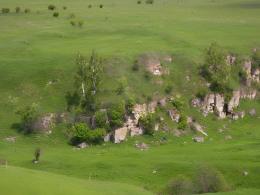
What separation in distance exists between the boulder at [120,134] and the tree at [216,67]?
17.5 meters

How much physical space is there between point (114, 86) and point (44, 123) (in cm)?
1080

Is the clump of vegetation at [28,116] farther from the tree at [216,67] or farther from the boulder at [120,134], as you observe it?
the tree at [216,67]

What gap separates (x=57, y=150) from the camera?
72.6m

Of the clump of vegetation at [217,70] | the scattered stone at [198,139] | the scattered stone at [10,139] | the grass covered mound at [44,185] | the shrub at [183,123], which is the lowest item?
the scattered stone at [198,139]

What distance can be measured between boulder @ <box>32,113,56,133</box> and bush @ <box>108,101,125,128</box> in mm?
7310

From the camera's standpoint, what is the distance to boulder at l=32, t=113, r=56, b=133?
76.8 m

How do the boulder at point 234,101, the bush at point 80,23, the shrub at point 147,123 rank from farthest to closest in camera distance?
the bush at point 80,23 < the boulder at point 234,101 < the shrub at point 147,123

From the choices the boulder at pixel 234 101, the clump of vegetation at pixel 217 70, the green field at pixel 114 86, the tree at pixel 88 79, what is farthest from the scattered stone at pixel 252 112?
the tree at pixel 88 79

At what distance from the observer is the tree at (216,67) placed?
87350 mm

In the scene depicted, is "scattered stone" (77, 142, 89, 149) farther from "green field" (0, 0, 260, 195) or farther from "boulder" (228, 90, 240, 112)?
"boulder" (228, 90, 240, 112)

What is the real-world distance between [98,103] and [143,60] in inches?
433

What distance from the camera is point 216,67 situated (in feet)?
288

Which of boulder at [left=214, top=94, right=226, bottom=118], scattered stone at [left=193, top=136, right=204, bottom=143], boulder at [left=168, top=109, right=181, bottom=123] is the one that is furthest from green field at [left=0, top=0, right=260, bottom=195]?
boulder at [left=168, top=109, right=181, bottom=123]

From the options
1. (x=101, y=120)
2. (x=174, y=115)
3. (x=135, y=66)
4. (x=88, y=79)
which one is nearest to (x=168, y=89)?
(x=174, y=115)
